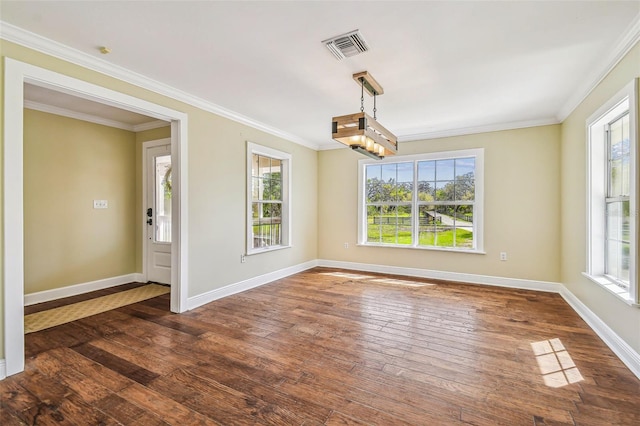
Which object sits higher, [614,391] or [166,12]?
[166,12]

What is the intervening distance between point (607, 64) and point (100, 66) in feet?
15.0

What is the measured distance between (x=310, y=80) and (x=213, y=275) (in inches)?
108

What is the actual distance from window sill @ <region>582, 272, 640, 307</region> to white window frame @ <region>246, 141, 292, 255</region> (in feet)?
13.7

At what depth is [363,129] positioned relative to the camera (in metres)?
2.82

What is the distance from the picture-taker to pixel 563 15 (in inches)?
82.4

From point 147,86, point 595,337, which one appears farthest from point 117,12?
point 595,337

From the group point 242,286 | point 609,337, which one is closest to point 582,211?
point 609,337

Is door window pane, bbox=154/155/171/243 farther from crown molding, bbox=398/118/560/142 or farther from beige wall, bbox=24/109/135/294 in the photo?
crown molding, bbox=398/118/560/142

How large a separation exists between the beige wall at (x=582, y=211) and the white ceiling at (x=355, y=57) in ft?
0.58

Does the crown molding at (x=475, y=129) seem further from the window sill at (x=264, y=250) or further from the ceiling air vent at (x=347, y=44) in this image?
the ceiling air vent at (x=347, y=44)

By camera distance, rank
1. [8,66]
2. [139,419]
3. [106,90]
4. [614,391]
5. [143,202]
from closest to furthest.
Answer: [139,419] → [614,391] → [8,66] → [106,90] → [143,202]

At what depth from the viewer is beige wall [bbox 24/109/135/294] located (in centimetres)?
392

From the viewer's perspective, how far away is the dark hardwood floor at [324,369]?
1.83 metres

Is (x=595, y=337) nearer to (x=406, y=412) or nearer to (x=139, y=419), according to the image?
(x=406, y=412)
